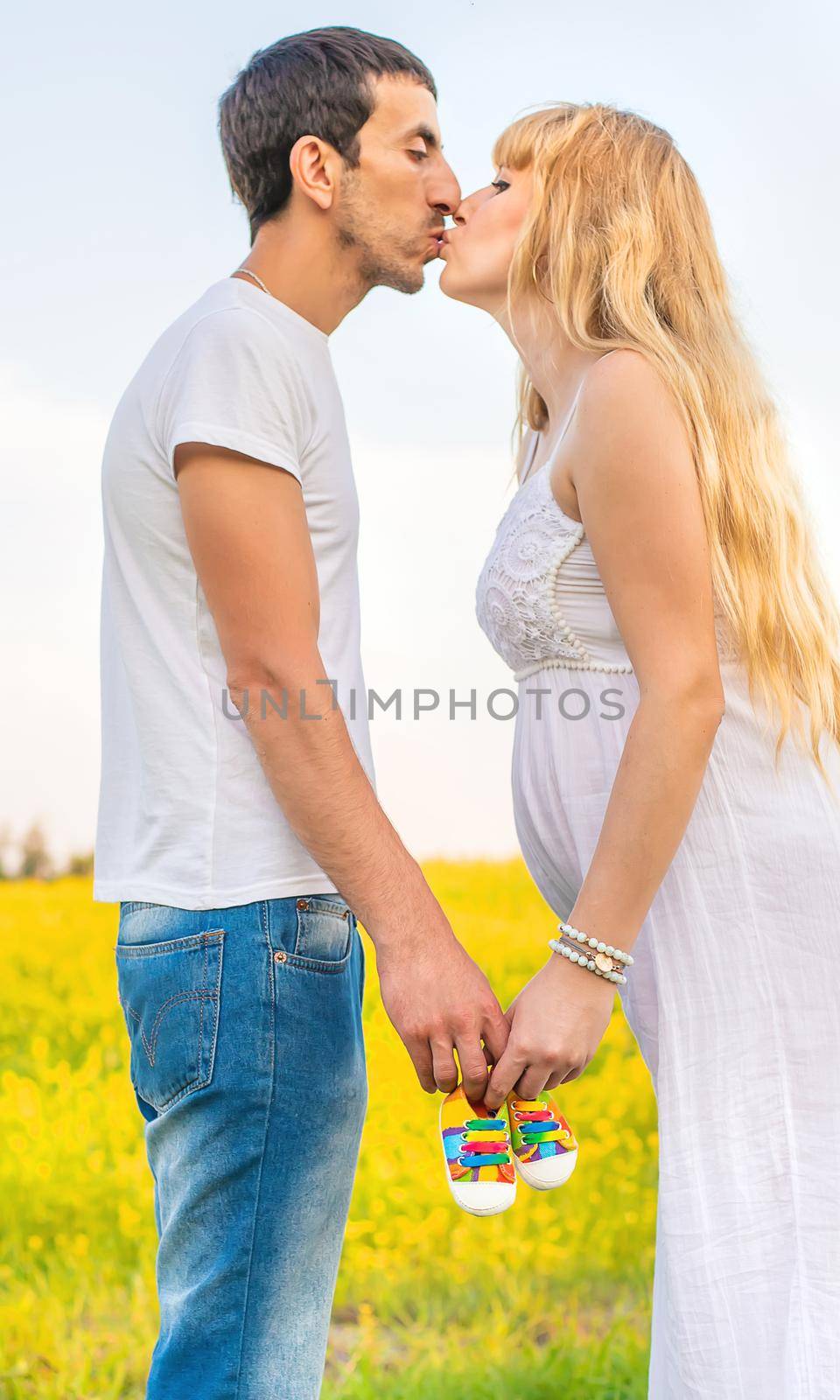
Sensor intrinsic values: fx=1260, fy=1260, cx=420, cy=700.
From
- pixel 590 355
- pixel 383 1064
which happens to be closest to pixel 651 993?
pixel 590 355

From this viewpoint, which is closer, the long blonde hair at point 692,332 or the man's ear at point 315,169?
the long blonde hair at point 692,332

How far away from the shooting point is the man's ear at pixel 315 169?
189 centimetres

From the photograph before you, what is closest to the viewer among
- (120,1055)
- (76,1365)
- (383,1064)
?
(76,1365)

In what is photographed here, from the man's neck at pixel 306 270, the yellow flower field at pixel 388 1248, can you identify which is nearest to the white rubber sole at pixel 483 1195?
the man's neck at pixel 306 270

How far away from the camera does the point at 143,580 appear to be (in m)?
1.68

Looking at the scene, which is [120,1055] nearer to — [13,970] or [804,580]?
[13,970]

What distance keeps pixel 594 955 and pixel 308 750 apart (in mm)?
434

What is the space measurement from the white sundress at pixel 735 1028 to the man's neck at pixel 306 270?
1.46 ft

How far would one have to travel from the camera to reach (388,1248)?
11.8 feet

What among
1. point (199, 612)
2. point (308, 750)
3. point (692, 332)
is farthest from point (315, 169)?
point (308, 750)

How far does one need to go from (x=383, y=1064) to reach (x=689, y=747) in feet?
9.98

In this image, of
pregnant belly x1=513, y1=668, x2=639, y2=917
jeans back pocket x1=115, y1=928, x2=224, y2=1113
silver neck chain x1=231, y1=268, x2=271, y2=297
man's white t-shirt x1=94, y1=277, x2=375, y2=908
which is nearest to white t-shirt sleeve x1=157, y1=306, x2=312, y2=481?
man's white t-shirt x1=94, y1=277, x2=375, y2=908

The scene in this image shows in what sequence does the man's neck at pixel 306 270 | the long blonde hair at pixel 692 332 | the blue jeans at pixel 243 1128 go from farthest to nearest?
the man's neck at pixel 306 270 < the long blonde hair at pixel 692 332 < the blue jeans at pixel 243 1128

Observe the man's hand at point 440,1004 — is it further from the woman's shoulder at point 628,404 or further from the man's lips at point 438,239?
the man's lips at point 438,239
